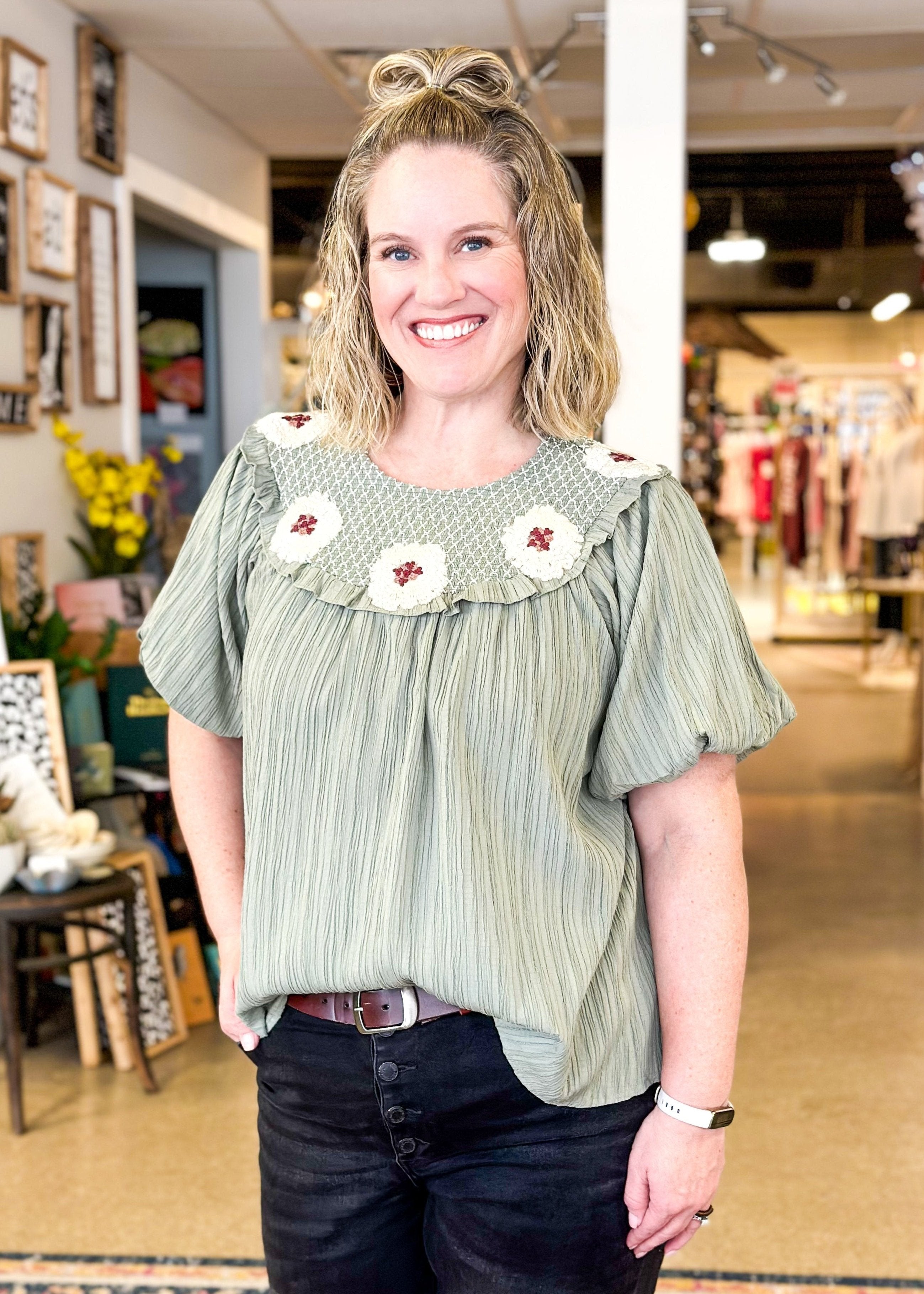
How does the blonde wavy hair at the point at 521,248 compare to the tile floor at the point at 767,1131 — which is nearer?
the blonde wavy hair at the point at 521,248

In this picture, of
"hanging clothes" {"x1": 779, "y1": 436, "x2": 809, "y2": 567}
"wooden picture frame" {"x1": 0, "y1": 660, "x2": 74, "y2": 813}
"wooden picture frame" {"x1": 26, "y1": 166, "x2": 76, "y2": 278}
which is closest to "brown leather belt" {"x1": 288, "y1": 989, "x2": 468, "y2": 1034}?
"wooden picture frame" {"x1": 0, "y1": 660, "x2": 74, "y2": 813}

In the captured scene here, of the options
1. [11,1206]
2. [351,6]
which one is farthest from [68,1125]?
[351,6]

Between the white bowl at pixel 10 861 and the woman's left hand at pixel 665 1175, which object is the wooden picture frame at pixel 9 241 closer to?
the white bowl at pixel 10 861

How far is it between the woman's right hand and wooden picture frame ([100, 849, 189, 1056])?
2274 mm

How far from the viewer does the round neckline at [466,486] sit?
51.0 inches

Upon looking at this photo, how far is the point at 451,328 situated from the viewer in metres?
1.26

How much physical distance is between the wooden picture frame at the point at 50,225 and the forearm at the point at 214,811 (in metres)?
3.07

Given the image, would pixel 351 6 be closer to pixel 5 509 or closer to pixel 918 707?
pixel 5 509

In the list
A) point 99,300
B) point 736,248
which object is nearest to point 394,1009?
point 99,300

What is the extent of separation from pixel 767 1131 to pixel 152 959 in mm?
1631

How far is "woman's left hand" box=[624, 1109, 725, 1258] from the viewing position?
1.24m

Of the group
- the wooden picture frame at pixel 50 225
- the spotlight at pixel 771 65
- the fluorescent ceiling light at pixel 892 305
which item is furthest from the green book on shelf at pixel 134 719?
the fluorescent ceiling light at pixel 892 305

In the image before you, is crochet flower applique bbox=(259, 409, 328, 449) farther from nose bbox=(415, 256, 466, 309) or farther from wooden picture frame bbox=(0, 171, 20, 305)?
wooden picture frame bbox=(0, 171, 20, 305)

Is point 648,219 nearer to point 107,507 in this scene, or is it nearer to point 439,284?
point 107,507
